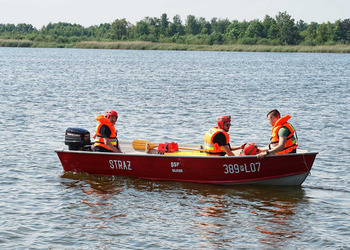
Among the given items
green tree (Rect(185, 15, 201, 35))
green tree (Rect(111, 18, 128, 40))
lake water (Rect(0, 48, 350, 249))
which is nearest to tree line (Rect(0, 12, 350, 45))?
green tree (Rect(111, 18, 128, 40))

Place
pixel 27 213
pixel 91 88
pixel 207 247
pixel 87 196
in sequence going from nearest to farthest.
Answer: pixel 207 247 < pixel 27 213 < pixel 87 196 < pixel 91 88

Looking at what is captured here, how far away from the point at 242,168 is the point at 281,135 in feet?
3.53

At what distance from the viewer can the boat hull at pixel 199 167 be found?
41.0ft

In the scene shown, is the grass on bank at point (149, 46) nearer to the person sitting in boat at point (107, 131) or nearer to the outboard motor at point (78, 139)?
the outboard motor at point (78, 139)

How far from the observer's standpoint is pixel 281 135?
12.3 metres

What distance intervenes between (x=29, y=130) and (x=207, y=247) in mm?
11731

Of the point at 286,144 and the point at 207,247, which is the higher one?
the point at 286,144

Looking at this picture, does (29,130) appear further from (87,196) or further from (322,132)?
(322,132)

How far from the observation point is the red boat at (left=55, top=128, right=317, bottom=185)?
12508 millimetres

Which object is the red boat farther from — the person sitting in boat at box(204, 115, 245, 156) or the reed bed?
the reed bed

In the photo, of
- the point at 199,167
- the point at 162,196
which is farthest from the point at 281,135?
the point at 162,196

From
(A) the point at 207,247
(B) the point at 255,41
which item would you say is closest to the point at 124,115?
(A) the point at 207,247

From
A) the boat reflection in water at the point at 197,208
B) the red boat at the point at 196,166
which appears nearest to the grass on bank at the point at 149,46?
the red boat at the point at 196,166

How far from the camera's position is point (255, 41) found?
115625 millimetres
